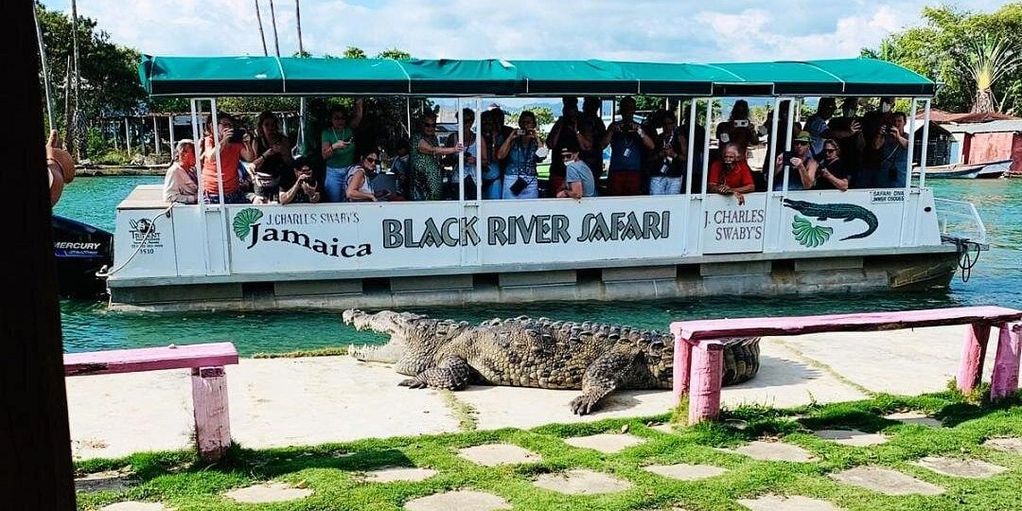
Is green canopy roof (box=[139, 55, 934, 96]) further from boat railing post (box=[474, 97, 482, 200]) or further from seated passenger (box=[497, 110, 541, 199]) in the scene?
seated passenger (box=[497, 110, 541, 199])

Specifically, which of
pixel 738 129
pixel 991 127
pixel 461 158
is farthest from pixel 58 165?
pixel 991 127

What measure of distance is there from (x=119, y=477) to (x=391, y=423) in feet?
5.49

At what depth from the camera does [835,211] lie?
36.4 ft

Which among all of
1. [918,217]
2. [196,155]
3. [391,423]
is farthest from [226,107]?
[391,423]

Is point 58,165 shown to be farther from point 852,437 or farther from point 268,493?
point 852,437

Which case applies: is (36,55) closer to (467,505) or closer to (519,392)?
(467,505)

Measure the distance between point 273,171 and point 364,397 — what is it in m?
4.60

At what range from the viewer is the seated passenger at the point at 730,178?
1076 centimetres

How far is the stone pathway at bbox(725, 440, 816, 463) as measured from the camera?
4.43 metres

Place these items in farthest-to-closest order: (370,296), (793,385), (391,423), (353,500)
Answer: (370,296)
(793,385)
(391,423)
(353,500)

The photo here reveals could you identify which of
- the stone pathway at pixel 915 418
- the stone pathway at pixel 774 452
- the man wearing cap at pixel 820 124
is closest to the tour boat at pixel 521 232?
the man wearing cap at pixel 820 124

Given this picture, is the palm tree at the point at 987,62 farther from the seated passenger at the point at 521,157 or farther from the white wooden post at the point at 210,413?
the white wooden post at the point at 210,413

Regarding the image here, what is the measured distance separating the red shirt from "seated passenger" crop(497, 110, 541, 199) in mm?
2355

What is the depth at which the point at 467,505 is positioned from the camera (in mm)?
3729
